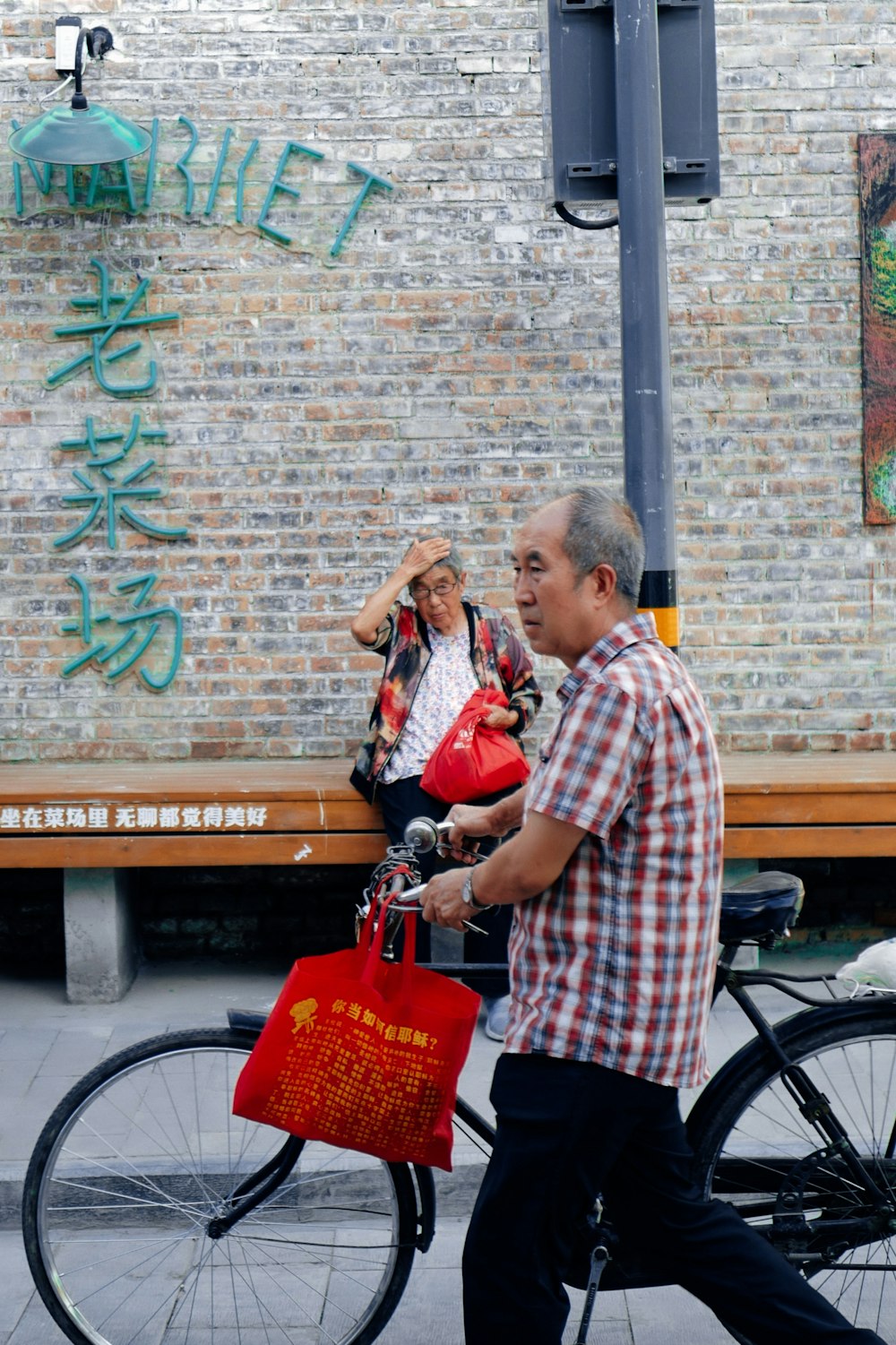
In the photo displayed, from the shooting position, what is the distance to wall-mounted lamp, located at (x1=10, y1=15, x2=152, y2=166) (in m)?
5.36

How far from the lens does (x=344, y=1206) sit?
291 centimetres

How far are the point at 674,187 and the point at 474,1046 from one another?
269 cm

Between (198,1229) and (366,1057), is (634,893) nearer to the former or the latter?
(366,1057)

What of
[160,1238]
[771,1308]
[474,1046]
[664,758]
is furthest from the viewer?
[474,1046]

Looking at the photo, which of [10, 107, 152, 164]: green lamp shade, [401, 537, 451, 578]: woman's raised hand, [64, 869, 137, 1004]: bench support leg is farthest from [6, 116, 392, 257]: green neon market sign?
[64, 869, 137, 1004]: bench support leg

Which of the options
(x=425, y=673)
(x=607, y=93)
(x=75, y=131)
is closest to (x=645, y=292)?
(x=607, y=93)

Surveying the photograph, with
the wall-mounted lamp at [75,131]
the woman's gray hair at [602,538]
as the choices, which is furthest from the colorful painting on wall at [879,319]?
the woman's gray hair at [602,538]

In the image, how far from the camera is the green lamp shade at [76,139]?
5.36 metres

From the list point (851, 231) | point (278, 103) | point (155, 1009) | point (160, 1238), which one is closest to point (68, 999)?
point (155, 1009)

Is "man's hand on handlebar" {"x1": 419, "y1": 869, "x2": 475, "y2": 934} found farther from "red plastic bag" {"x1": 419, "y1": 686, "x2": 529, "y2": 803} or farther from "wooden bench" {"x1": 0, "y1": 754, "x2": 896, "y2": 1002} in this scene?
"wooden bench" {"x1": 0, "y1": 754, "x2": 896, "y2": 1002}

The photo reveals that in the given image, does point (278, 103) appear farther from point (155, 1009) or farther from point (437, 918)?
point (437, 918)

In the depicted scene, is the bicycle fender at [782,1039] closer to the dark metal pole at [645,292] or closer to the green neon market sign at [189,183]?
the dark metal pole at [645,292]

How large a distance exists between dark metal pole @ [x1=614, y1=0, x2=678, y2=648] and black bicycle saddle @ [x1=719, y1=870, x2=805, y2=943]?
1.10 m

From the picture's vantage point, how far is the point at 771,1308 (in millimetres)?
2418
